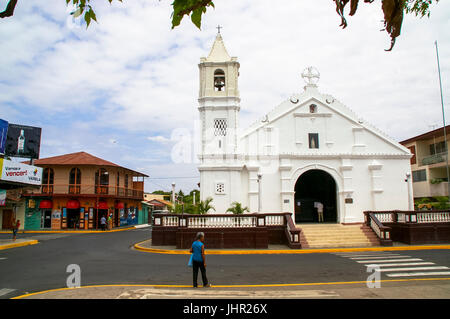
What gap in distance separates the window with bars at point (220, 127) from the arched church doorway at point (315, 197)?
7.93 meters

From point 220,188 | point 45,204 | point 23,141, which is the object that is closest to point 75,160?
point 45,204

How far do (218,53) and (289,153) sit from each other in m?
7.89

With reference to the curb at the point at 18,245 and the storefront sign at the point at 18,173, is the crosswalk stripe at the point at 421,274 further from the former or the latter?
the storefront sign at the point at 18,173

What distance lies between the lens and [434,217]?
18.2 meters

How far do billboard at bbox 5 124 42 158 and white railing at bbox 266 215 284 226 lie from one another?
1759cm

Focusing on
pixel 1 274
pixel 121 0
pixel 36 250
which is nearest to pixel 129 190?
pixel 36 250

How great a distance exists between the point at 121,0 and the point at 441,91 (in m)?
23.6

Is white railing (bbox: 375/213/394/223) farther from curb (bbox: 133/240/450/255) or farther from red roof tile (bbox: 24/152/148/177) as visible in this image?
red roof tile (bbox: 24/152/148/177)

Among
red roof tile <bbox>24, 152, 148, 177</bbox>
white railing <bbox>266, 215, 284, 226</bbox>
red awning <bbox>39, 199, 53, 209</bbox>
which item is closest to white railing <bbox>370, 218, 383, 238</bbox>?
white railing <bbox>266, 215, 284, 226</bbox>

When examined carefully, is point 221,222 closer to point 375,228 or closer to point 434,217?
point 375,228

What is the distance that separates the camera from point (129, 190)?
38688 mm
